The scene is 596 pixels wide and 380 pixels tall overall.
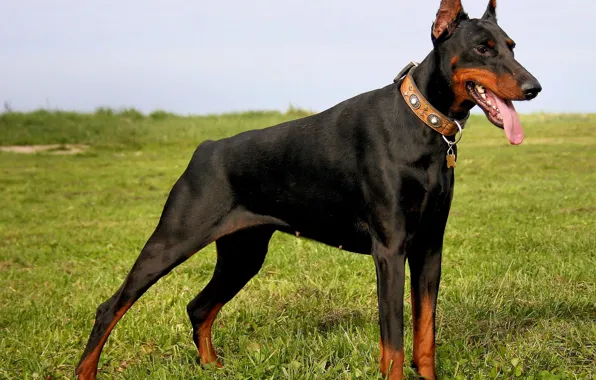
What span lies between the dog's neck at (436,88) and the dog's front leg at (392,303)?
762 mm

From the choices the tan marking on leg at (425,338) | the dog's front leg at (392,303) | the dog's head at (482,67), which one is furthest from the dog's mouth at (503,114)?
the tan marking on leg at (425,338)

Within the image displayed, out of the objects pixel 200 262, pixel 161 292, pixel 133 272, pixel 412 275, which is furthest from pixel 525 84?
pixel 200 262

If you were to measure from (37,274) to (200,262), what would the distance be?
192 cm

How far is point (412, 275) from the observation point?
419 cm

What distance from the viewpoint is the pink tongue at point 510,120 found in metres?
3.62

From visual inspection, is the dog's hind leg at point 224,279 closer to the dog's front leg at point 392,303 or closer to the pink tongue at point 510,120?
the dog's front leg at point 392,303

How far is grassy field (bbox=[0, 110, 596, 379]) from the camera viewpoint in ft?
14.5

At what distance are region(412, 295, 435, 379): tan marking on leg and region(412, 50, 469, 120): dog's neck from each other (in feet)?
3.58

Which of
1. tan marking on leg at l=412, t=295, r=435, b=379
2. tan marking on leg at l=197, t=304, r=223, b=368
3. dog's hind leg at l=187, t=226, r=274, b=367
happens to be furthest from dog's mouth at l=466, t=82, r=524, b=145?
tan marking on leg at l=197, t=304, r=223, b=368

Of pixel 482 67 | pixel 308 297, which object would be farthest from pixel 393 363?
pixel 308 297

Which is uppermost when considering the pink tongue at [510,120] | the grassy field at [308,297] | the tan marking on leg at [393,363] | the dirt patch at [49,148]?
the pink tongue at [510,120]

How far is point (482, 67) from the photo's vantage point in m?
3.68

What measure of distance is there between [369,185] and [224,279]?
148 centimetres

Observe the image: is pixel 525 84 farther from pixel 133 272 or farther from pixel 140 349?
pixel 140 349
